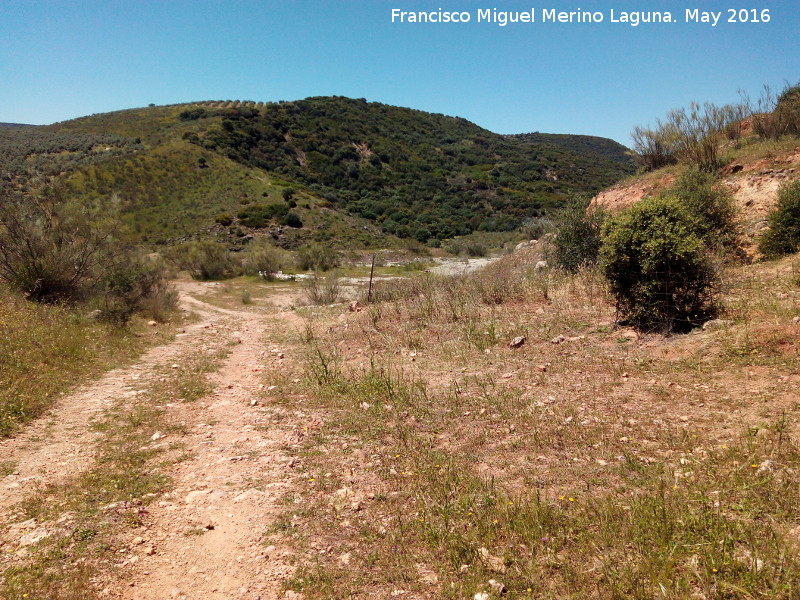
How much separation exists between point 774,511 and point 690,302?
489cm

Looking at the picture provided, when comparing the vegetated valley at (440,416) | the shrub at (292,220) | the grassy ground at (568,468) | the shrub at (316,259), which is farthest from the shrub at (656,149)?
the shrub at (292,220)

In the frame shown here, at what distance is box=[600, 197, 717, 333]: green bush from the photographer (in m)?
6.99

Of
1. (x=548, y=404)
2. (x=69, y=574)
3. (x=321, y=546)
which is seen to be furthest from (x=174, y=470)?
(x=548, y=404)

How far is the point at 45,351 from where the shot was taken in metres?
7.50

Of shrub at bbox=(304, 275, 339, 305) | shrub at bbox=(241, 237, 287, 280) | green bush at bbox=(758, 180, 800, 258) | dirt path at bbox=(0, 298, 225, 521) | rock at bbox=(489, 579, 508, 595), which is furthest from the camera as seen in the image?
shrub at bbox=(241, 237, 287, 280)

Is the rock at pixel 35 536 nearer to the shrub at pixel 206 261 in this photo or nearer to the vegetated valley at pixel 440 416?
the vegetated valley at pixel 440 416

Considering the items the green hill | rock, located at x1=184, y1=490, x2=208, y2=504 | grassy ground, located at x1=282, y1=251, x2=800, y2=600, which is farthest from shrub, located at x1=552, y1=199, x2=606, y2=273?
the green hill

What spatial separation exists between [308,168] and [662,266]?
6119 centimetres

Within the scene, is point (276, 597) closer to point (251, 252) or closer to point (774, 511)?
point (774, 511)

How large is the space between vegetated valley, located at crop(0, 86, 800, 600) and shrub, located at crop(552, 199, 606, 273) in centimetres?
7

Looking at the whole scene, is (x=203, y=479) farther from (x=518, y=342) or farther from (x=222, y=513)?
(x=518, y=342)

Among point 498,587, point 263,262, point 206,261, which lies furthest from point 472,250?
point 498,587

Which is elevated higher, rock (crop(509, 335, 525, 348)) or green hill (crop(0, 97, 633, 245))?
green hill (crop(0, 97, 633, 245))

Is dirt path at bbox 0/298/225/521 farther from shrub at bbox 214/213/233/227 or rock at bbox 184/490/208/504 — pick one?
shrub at bbox 214/213/233/227
